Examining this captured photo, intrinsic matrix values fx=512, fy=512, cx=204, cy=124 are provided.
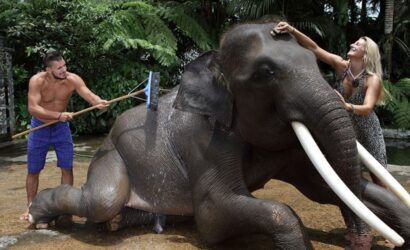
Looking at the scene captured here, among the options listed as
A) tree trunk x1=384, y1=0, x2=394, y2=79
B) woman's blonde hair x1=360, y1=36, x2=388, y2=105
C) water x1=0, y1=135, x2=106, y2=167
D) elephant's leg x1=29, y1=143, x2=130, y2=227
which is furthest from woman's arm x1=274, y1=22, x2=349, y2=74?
tree trunk x1=384, y1=0, x2=394, y2=79

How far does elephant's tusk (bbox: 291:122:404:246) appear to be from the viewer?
2.94 metres

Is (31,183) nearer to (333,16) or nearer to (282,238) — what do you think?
(282,238)

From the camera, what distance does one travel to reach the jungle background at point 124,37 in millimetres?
11523

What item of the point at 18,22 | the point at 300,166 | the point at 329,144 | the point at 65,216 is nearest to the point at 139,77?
the point at 18,22

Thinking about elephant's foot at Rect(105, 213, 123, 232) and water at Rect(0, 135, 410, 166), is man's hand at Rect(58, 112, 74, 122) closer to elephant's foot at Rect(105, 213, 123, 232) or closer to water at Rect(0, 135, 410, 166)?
elephant's foot at Rect(105, 213, 123, 232)

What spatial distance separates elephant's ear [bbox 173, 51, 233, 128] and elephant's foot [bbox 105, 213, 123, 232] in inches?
42.9

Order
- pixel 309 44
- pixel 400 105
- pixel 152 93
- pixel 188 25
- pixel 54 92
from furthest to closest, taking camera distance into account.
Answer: pixel 188 25 → pixel 400 105 → pixel 54 92 → pixel 152 93 → pixel 309 44

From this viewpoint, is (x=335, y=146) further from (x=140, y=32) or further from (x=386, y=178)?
(x=140, y=32)

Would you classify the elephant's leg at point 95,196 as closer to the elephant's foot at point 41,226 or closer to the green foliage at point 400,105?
the elephant's foot at point 41,226

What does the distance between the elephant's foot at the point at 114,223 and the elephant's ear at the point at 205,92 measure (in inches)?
42.9

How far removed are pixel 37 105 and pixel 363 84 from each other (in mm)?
2889

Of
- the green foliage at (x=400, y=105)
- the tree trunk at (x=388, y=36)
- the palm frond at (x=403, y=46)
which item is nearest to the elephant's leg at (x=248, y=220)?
the green foliage at (x=400, y=105)

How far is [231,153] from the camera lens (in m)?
3.83

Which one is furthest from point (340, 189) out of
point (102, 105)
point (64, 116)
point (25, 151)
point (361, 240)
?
point (25, 151)
